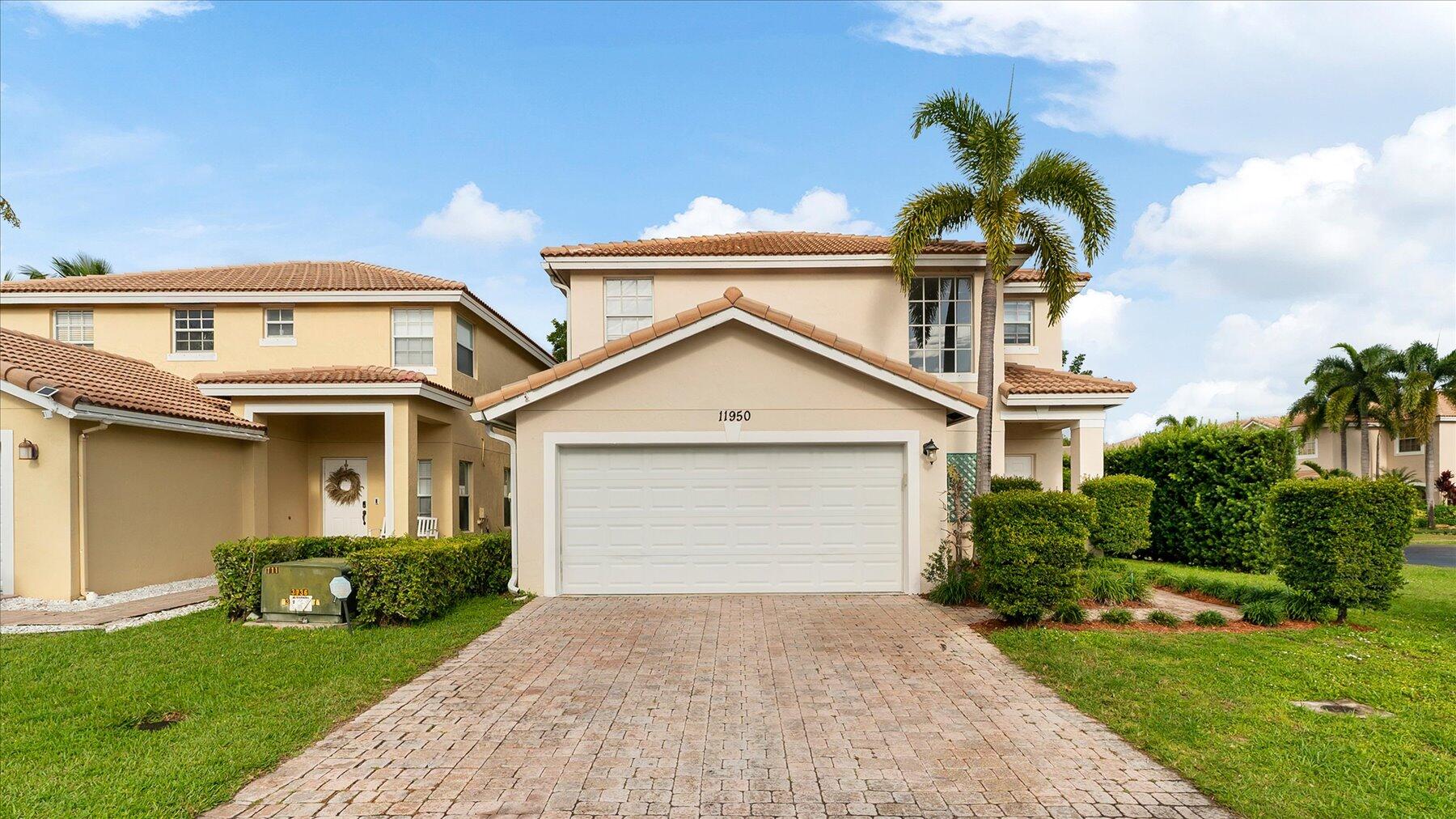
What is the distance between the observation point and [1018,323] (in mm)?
17984

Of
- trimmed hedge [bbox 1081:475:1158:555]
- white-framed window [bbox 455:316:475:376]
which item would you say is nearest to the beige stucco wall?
trimmed hedge [bbox 1081:475:1158:555]

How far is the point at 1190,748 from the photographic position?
5203 millimetres

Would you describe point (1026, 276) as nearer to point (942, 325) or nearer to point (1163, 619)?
point (942, 325)

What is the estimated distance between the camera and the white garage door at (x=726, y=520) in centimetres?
1131

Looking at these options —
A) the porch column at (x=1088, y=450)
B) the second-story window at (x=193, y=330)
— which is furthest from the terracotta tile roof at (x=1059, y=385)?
the second-story window at (x=193, y=330)

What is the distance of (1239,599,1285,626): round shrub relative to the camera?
9.04 metres

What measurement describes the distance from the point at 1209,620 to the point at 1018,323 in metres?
10.2

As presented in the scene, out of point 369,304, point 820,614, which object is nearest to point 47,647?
point 820,614

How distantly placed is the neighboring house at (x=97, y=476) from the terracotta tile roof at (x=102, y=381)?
1.3 inches

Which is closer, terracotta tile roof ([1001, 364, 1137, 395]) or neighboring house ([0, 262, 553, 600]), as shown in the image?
terracotta tile roof ([1001, 364, 1137, 395])

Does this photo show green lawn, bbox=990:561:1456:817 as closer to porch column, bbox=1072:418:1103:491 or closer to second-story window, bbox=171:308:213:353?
porch column, bbox=1072:418:1103:491

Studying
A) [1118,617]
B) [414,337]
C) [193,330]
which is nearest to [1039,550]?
[1118,617]

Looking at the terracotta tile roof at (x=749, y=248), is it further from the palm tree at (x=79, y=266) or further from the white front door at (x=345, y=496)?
the palm tree at (x=79, y=266)

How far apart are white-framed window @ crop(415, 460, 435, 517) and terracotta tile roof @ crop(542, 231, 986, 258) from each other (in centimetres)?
619
